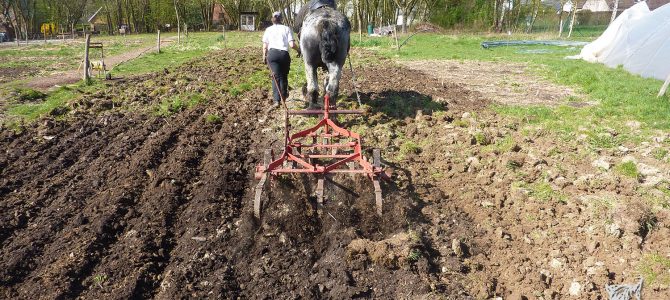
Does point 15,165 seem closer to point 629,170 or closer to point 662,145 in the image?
point 629,170

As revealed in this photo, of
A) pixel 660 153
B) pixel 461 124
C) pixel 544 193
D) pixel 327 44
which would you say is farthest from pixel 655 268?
pixel 327 44

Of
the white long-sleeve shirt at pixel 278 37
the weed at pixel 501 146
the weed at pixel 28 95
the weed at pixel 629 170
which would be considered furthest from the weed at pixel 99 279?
the weed at pixel 28 95

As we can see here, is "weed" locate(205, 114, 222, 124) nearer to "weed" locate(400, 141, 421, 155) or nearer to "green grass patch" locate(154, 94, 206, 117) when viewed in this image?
"green grass patch" locate(154, 94, 206, 117)

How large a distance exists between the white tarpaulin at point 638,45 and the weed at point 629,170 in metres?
7.26

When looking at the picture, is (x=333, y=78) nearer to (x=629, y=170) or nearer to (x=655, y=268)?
(x=629, y=170)

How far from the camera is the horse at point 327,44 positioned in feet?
24.4

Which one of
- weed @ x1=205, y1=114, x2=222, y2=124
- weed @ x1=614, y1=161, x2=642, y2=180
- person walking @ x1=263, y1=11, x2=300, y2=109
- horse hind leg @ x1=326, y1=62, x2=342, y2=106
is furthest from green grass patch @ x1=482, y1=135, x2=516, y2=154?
weed @ x1=205, y1=114, x2=222, y2=124

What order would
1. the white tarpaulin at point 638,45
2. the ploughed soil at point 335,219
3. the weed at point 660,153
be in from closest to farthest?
the ploughed soil at point 335,219
the weed at point 660,153
the white tarpaulin at point 638,45

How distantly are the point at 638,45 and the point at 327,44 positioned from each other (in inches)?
423

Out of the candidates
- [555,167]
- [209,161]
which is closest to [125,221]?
[209,161]


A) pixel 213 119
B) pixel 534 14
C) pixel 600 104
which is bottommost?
pixel 213 119

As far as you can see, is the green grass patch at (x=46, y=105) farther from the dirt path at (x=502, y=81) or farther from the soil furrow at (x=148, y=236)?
the dirt path at (x=502, y=81)

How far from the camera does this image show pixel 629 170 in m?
5.84

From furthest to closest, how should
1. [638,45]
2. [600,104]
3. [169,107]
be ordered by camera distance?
[638,45], [169,107], [600,104]
